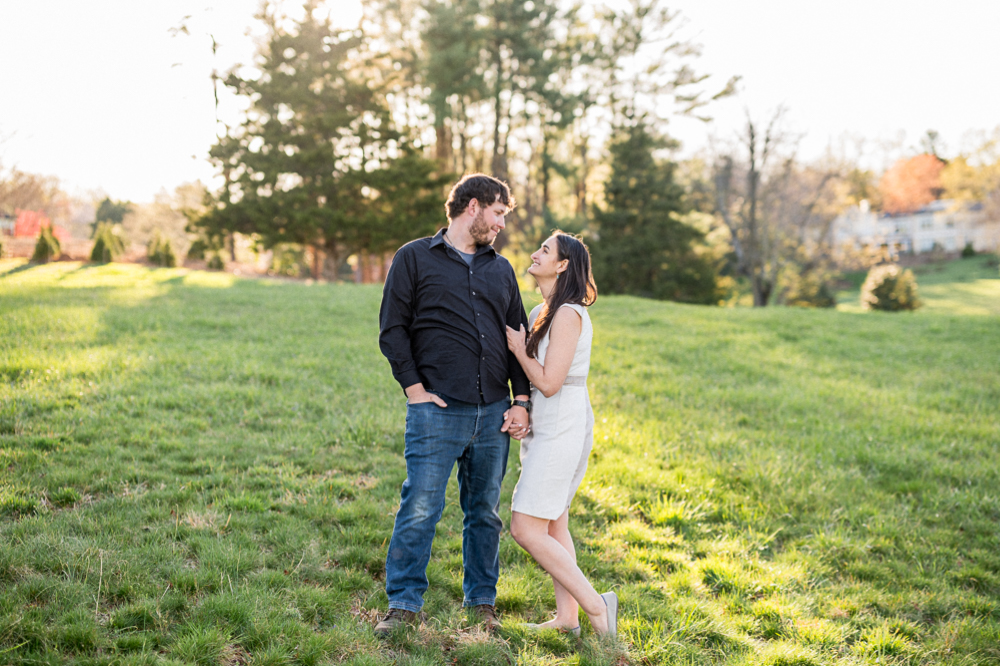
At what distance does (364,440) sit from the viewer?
627 centimetres

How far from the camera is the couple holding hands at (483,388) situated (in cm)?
323

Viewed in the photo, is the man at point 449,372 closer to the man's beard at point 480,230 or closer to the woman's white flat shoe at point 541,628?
the man's beard at point 480,230

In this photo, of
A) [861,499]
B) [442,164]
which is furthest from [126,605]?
[442,164]

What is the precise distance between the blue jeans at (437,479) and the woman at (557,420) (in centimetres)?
22

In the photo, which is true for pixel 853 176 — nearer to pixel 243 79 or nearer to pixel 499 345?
pixel 243 79

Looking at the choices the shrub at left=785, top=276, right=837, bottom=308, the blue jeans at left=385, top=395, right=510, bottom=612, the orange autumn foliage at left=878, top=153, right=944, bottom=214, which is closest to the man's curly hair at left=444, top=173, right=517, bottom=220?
the blue jeans at left=385, top=395, right=510, bottom=612

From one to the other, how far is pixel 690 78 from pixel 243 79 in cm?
2215

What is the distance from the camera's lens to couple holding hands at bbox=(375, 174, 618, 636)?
3.23 m

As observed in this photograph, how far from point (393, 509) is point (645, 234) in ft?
78.6

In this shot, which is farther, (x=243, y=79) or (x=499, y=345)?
(x=243, y=79)

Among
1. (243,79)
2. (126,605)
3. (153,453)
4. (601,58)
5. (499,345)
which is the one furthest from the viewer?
(601,58)

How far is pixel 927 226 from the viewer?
73812mm

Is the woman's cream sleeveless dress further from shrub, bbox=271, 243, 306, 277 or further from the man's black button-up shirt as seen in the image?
shrub, bbox=271, 243, 306, 277

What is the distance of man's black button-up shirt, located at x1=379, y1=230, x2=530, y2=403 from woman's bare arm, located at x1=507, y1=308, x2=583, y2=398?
216 millimetres
